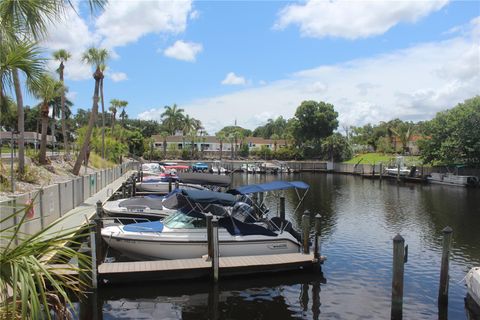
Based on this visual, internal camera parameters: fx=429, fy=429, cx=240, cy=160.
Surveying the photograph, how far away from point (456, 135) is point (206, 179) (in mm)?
46160

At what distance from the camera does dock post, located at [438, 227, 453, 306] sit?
1183cm

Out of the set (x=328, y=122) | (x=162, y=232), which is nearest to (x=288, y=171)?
(x=328, y=122)

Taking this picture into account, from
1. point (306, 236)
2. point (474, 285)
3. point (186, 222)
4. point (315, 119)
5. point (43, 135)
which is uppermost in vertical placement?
point (315, 119)

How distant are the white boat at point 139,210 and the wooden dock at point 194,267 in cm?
728

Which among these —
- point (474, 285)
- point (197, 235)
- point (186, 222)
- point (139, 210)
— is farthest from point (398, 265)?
point (139, 210)

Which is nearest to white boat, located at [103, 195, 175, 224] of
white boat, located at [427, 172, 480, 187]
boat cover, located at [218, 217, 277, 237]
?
boat cover, located at [218, 217, 277, 237]

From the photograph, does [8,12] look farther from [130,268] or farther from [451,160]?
[451,160]

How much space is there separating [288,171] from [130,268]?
77.9 m

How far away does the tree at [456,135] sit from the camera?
56.4m

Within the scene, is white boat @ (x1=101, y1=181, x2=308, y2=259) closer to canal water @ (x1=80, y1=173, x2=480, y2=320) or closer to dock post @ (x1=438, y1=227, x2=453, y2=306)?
canal water @ (x1=80, y1=173, x2=480, y2=320)

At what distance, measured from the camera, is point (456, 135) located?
58312 millimetres

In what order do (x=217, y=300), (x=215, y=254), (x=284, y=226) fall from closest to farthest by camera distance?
(x=217, y=300)
(x=215, y=254)
(x=284, y=226)

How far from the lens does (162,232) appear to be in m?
15.2

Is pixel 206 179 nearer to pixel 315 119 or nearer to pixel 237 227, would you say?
pixel 237 227
